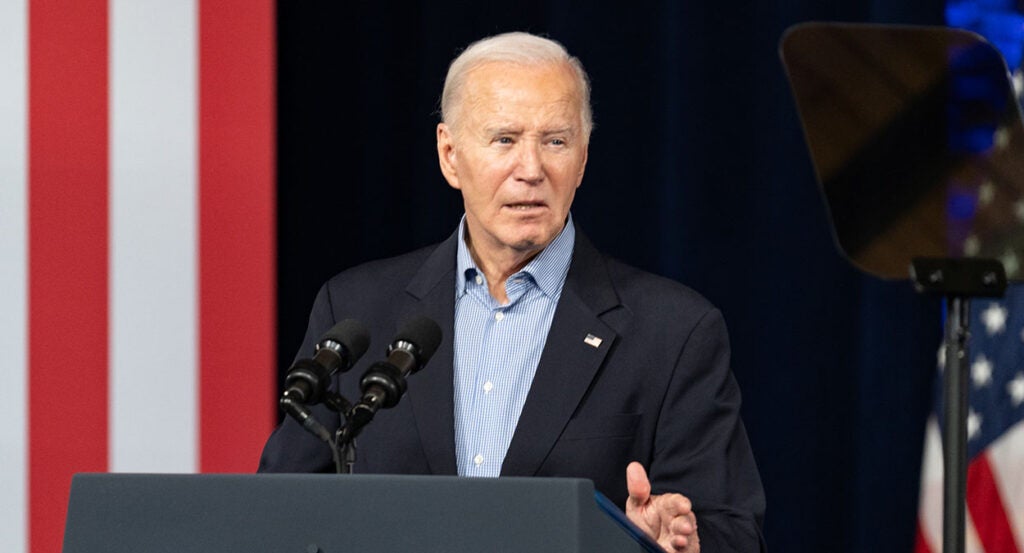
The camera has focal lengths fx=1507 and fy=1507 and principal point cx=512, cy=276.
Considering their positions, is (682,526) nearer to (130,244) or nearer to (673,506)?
(673,506)

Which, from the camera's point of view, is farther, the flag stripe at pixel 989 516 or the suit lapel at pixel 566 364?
the flag stripe at pixel 989 516

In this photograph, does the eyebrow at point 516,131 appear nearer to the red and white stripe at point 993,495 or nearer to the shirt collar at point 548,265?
the shirt collar at point 548,265

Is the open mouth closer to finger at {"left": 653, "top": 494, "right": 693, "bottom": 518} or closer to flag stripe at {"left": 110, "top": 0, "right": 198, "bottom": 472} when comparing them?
finger at {"left": 653, "top": 494, "right": 693, "bottom": 518}

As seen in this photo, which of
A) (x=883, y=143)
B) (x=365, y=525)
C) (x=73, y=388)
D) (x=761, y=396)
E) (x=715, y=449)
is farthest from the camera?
(x=761, y=396)

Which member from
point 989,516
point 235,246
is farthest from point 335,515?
point 989,516

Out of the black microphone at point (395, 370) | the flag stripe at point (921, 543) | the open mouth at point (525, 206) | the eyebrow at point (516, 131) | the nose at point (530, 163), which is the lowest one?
the flag stripe at point (921, 543)

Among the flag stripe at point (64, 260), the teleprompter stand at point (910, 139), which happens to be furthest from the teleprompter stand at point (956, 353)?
the flag stripe at point (64, 260)

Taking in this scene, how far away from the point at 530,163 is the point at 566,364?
0.99 ft

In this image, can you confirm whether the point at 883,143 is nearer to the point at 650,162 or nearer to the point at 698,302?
the point at 698,302

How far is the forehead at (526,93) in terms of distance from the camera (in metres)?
2.24

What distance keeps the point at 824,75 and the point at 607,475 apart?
653mm

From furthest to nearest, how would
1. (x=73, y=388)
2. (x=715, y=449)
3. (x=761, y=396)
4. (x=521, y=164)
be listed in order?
(x=761, y=396)
(x=73, y=388)
(x=521, y=164)
(x=715, y=449)

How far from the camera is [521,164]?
2240 mm

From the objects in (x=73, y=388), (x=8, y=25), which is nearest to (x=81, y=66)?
(x=8, y=25)
